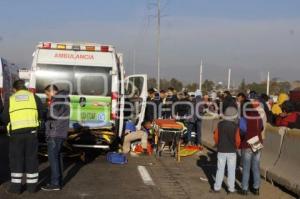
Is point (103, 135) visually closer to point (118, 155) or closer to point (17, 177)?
point (118, 155)

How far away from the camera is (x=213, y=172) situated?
43.1 ft

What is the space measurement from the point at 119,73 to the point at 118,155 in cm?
243

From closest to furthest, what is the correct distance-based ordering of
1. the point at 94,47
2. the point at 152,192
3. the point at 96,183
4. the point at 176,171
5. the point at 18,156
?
1. the point at 18,156
2. the point at 152,192
3. the point at 96,183
4. the point at 176,171
5. the point at 94,47

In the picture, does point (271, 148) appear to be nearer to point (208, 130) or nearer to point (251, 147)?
point (251, 147)

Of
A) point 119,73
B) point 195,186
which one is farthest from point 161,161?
point 195,186

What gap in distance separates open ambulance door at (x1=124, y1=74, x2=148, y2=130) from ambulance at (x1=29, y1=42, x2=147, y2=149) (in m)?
1.74

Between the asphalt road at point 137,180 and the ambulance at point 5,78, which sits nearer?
the asphalt road at point 137,180

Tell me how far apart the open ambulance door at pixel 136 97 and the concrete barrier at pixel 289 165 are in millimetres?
6265

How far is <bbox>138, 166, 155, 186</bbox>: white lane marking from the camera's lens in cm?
1125

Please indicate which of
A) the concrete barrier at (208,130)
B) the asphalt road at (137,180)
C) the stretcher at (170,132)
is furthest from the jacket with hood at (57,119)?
the concrete barrier at (208,130)

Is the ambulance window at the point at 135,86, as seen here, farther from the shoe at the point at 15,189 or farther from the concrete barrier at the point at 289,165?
the shoe at the point at 15,189

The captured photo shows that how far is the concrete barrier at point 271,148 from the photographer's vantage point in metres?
11.4

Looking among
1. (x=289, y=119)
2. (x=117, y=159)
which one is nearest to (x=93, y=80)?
(x=117, y=159)

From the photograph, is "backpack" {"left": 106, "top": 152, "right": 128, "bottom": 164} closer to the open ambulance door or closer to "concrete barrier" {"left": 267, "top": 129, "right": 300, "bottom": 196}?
the open ambulance door
